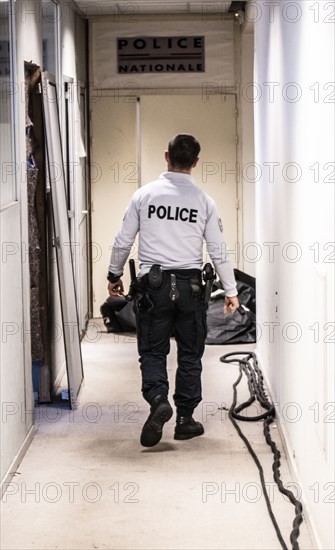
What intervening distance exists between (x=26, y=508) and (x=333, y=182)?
1822mm

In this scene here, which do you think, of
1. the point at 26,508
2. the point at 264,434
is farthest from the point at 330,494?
the point at 264,434

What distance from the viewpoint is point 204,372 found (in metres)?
6.02

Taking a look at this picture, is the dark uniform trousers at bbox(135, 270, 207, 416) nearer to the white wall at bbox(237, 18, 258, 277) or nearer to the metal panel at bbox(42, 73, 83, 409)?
the metal panel at bbox(42, 73, 83, 409)

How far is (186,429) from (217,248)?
0.89 metres

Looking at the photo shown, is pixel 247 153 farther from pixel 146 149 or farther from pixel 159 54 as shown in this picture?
pixel 159 54

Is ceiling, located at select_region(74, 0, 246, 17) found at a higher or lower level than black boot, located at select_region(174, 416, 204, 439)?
higher

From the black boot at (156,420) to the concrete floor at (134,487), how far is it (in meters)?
0.07

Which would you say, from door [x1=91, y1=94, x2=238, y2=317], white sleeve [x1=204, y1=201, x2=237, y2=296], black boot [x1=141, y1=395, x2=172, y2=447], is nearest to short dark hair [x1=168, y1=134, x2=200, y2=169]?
white sleeve [x1=204, y1=201, x2=237, y2=296]

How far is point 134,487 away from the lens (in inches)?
155

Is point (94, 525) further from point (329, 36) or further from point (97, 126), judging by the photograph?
point (97, 126)

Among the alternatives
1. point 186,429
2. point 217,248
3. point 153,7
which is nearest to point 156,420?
point 186,429

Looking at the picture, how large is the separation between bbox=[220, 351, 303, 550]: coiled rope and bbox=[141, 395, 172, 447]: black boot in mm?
415

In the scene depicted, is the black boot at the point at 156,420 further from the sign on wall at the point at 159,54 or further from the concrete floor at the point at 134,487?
the sign on wall at the point at 159,54

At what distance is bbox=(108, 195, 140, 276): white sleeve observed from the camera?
4547 mm
